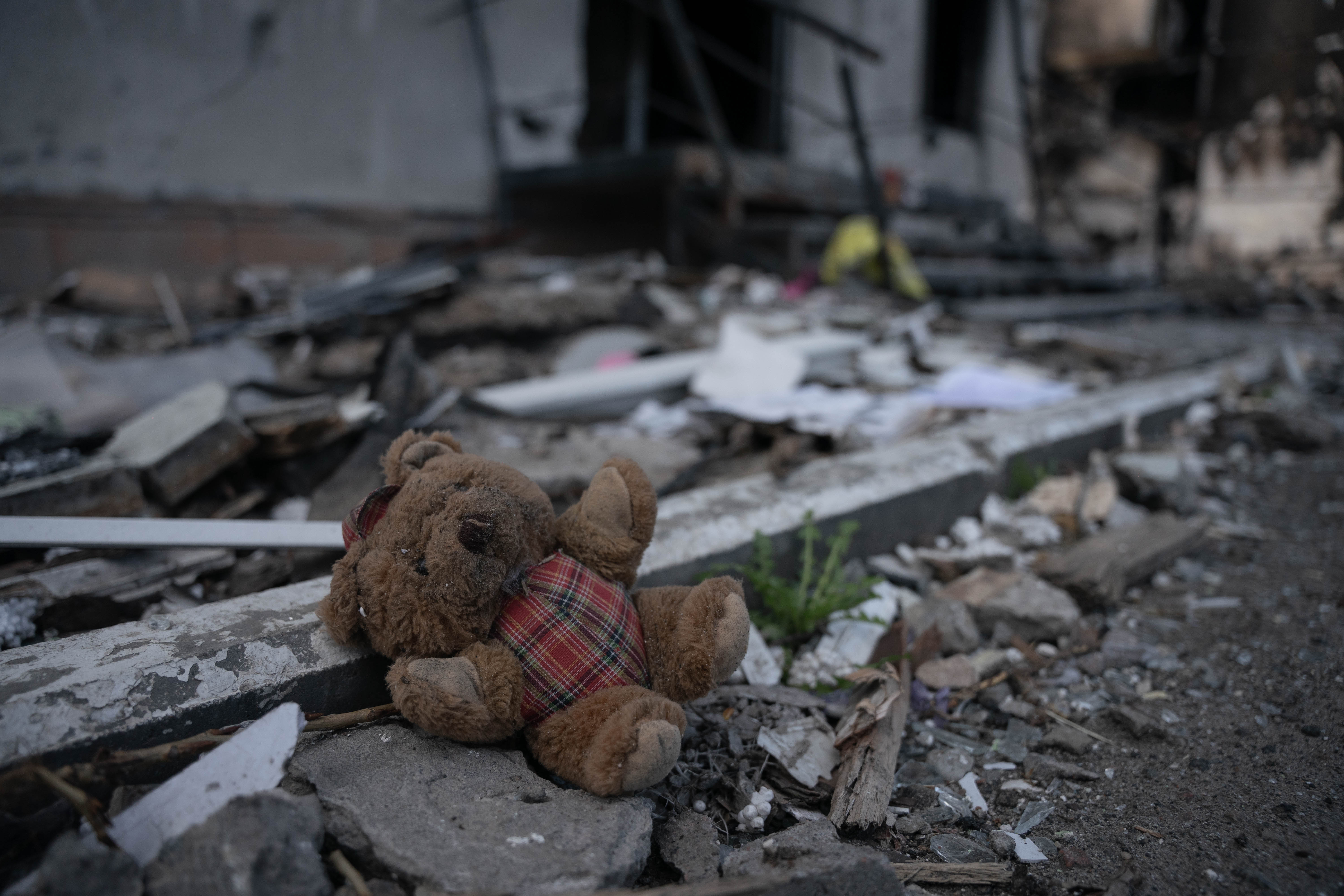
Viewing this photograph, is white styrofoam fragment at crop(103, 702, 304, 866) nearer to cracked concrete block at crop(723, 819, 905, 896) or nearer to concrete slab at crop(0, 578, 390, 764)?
concrete slab at crop(0, 578, 390, 764)

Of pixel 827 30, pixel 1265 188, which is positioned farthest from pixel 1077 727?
pixel 1265 188

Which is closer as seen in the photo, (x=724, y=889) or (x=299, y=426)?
(x=724, y=889)

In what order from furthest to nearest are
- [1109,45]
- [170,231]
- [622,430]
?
[1109,45], [170,231], [622,430]

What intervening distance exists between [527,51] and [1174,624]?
6168 millimetres

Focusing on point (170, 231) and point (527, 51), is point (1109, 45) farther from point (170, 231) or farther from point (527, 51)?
point (170, 231)

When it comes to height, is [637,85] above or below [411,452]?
above

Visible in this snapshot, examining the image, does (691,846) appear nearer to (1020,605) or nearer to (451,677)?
(451,677)

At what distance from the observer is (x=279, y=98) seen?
5.01 m

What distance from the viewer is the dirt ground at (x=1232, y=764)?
1171 millimetres

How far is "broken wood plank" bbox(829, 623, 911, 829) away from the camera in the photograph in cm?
128

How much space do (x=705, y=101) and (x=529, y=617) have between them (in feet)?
15.7

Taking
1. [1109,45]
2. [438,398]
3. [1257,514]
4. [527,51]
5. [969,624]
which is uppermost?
[1109,45]

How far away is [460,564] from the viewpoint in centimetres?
111

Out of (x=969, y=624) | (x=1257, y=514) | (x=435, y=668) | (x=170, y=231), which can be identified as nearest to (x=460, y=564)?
(x=435, y=668)
